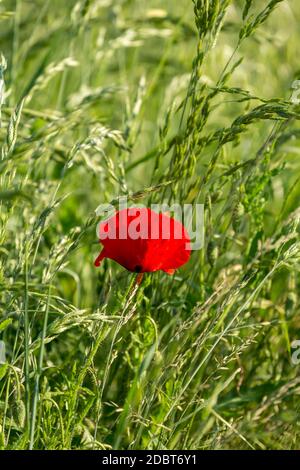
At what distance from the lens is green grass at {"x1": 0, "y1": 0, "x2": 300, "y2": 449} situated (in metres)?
1.59

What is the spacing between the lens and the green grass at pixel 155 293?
159 centimetres

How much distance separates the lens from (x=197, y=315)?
5.18 feet

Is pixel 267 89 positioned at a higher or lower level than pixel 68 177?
higher

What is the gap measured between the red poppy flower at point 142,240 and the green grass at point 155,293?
0.05 meters

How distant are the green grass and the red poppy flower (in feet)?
0.17

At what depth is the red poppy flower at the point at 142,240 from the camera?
1.64 meters

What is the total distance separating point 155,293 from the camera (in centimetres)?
201

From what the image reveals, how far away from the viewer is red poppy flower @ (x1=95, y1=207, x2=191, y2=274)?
1.64 metres

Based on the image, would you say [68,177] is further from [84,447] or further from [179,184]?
[84,447]

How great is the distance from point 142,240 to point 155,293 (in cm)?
39
